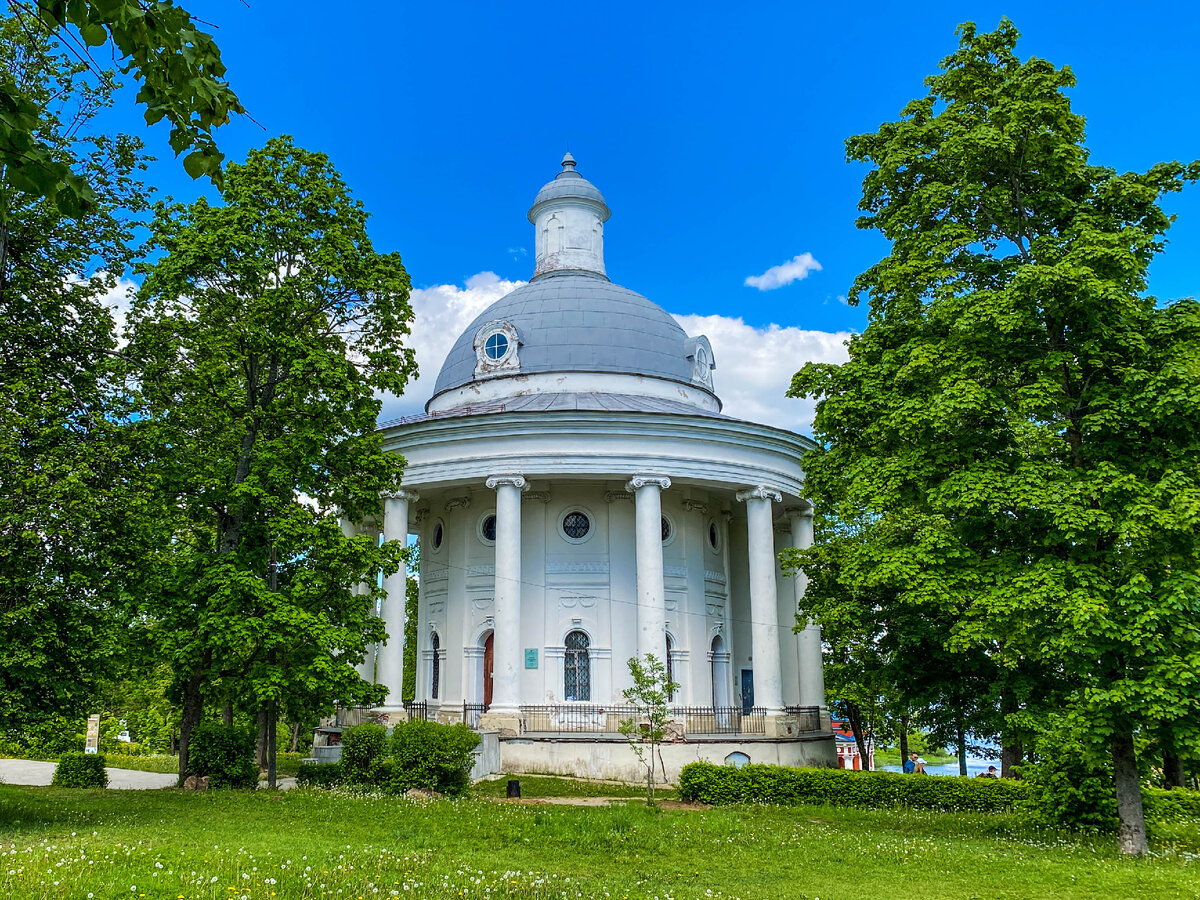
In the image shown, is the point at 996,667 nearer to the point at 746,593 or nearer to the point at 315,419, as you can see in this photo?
the point at 315,419

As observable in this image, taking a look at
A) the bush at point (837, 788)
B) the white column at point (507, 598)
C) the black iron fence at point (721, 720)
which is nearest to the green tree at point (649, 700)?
the bush at point (837, 788)

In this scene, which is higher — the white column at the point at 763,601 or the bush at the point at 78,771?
the white column at the point at 763,601

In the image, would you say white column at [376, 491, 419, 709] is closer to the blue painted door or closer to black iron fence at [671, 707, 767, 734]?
black iron fence at [671, 707, 767, 734]

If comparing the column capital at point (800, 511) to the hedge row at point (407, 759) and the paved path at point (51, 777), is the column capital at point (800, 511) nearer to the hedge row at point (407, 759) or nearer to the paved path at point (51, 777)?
the hedge row at point (407, 759)

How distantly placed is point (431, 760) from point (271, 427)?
7.59 metres

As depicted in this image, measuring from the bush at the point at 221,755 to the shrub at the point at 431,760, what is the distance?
2.88m

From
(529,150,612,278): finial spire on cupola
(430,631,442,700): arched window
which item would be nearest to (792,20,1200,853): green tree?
(430,631,442,700): arched window

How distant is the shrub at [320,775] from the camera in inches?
810

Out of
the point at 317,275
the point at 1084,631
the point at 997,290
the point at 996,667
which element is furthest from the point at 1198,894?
the point at 317,275

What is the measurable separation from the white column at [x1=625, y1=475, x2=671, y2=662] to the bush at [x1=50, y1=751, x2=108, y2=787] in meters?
13.1

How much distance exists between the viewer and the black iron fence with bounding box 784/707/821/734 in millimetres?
26297

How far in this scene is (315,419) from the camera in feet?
62.1

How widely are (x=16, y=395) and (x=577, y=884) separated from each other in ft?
33.2

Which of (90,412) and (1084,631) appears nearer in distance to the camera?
(1084,631)
